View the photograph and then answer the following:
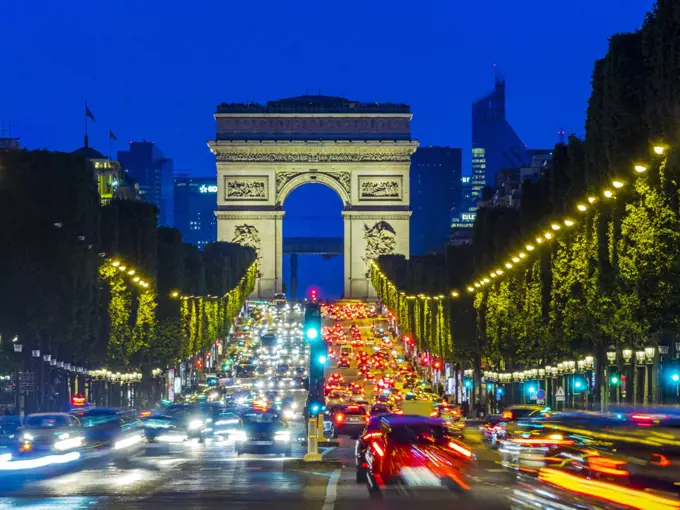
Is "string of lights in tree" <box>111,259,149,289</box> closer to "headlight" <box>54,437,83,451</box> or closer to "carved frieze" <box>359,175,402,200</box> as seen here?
"headlight" <box>54,437,83,451</box>

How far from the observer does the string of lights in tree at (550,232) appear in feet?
147

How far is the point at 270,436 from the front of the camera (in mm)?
42188

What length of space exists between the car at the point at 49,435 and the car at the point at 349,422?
19.7 metres

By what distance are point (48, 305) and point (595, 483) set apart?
4749 centimetres

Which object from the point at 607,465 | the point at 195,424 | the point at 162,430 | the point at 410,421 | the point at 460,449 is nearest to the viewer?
the point at 607,465

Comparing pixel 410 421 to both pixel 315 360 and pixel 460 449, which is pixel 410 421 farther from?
pixel 315 360

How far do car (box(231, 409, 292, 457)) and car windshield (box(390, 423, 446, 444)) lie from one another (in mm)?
19336

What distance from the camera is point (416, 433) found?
22281mm

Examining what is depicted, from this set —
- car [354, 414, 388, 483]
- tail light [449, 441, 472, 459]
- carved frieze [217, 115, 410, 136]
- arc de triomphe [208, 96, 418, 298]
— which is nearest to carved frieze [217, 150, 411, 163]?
arc de triomphe [208, 96, 418, 298]

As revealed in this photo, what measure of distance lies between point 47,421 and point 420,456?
58.0ft

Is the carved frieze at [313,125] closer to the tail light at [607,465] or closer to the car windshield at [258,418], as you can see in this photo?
the car windshield at [258,418]

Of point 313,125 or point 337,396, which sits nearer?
point 337,396

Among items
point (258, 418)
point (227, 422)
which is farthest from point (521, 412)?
point (227, 422)

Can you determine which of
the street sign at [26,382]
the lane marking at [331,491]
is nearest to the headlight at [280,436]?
the lane marking at [331,491]
